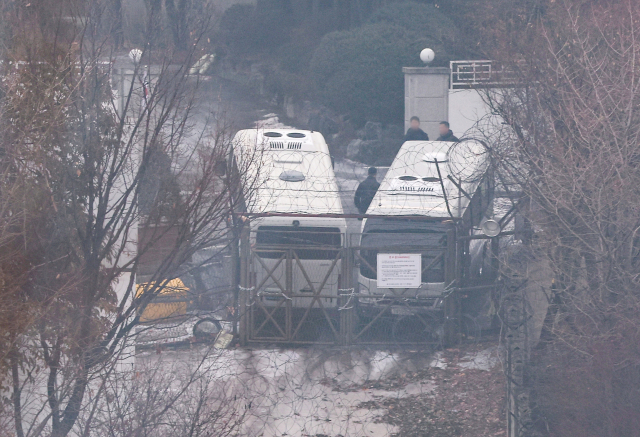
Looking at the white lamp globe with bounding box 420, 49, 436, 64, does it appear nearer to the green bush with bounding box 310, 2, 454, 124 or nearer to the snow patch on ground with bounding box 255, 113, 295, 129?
the green bush with bounding box 310, 2, 454, 124

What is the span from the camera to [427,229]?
1132cm

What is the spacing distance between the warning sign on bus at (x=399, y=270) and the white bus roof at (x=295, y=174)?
171 centimetres

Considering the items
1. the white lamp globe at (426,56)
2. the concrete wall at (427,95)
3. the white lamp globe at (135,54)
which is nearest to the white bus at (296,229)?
the white lamp globe at (135,54)

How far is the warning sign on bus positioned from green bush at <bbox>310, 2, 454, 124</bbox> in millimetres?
14019

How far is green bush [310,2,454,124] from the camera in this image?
2419cm

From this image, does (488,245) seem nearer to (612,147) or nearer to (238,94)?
(612,147)

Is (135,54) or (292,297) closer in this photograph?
(135,54)

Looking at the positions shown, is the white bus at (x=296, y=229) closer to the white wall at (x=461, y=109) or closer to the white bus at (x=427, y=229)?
the white bus at (x=427, y=229)

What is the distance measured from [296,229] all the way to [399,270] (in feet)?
6.84

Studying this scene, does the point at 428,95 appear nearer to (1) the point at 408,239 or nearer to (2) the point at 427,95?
(2) the point at 427,95

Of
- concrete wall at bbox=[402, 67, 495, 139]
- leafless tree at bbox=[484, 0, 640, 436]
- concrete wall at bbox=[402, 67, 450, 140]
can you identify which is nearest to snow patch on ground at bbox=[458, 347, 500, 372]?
leafless tree at bbox=[484, 0, 640, 436]

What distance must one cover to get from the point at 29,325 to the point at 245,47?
2857 cm

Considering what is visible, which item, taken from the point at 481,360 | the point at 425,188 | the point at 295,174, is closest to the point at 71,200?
the point at 481,360

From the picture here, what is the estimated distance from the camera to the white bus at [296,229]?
34.3 feet
